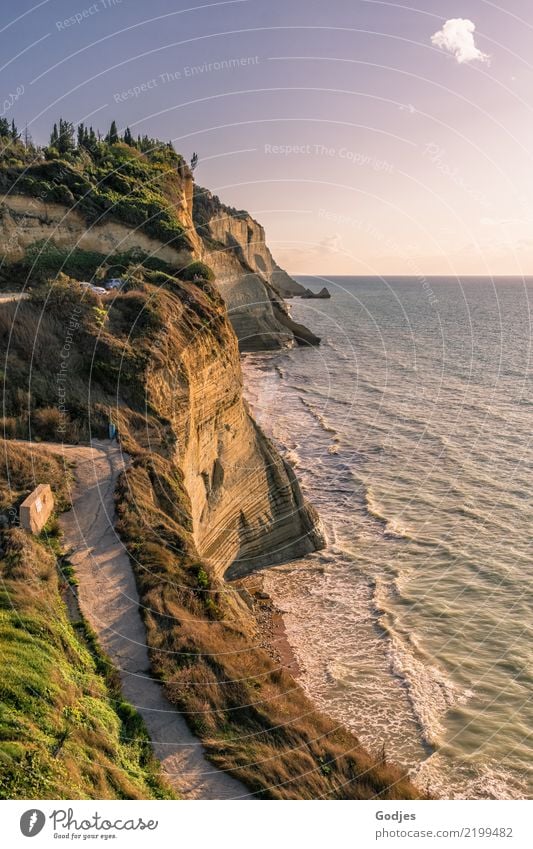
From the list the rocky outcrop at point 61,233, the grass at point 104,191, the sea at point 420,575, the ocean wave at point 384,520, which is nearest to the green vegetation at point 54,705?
the sea at point 420,575

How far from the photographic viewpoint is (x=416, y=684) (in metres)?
18.9

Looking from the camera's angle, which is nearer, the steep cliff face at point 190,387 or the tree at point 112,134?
the steep cliff face at point 190,387

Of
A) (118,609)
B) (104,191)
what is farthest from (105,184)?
(118,609)

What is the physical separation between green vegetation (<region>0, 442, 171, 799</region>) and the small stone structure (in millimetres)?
372

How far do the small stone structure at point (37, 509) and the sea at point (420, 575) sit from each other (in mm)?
9588

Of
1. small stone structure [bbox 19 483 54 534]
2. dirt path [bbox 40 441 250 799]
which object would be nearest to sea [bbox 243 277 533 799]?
dirt path [bbox 40 441 250 799]

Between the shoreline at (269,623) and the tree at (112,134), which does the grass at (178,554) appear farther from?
the tree at (112,134)

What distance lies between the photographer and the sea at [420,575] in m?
17.1

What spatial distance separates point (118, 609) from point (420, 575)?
15568 mm

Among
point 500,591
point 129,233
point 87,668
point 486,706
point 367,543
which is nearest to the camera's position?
point 87,668

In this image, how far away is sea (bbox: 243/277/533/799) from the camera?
17141 millimetres

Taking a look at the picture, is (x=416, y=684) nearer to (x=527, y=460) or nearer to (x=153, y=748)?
(x=153, y=748)

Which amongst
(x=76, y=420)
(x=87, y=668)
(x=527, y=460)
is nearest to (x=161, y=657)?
(x=87, y=668)

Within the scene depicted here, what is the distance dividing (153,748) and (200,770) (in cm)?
92
